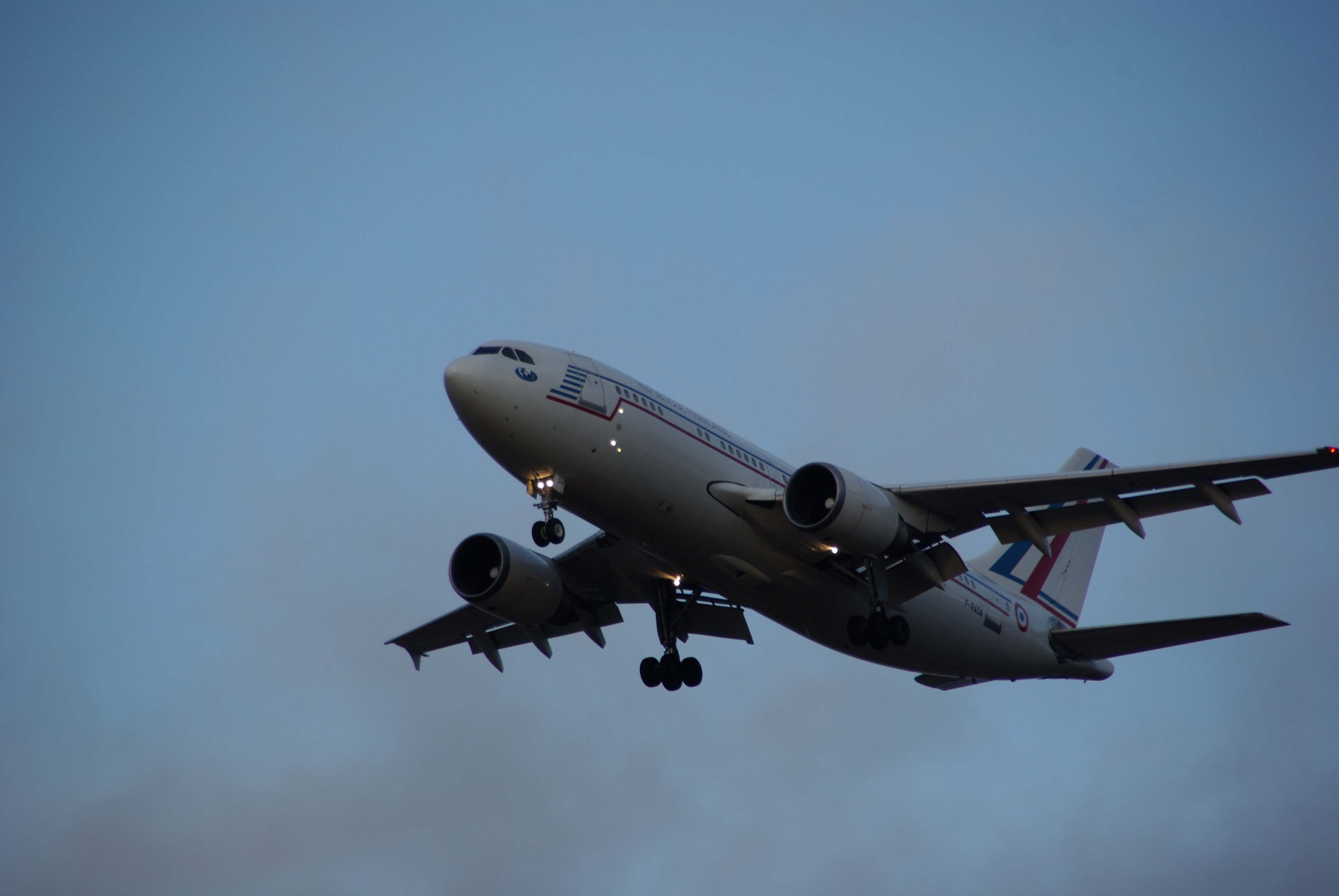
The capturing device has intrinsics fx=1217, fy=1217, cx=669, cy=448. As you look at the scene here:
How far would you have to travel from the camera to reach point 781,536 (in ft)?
74.5

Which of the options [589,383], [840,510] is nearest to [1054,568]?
[840,510]

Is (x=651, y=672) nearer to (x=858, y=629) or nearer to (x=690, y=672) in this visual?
(x=690, y=672)

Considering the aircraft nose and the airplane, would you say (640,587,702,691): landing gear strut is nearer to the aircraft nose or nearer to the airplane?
the airplane

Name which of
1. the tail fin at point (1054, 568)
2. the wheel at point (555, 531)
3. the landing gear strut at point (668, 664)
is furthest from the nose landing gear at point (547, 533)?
the tail fin at point (1054, 568)

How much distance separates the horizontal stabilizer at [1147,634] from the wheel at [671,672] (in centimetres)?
896

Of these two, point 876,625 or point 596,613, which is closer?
point 876,625

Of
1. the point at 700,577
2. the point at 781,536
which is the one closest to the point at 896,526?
the point at 781,536

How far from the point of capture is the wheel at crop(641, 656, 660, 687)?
26797 mm

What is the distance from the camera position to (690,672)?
2681 cm

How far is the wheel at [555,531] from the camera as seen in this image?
21125mm

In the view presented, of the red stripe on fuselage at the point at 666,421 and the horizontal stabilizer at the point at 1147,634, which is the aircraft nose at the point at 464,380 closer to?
the red stripe on fuselage at the point at 666,421

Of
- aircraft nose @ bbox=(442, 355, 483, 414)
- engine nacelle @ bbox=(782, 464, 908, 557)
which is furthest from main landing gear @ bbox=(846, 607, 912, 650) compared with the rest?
aircraft nose @ bbox=(442, 355, 483, 414)

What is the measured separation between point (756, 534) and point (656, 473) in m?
2.49

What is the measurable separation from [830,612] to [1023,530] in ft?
13.6
